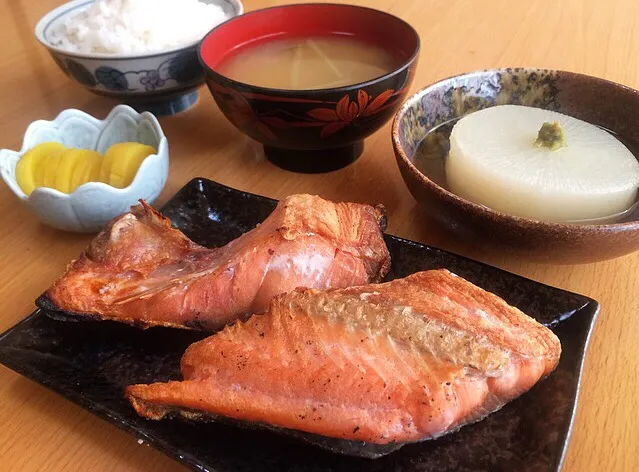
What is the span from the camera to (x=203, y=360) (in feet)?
2.85

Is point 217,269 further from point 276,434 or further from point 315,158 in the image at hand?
point 315,158

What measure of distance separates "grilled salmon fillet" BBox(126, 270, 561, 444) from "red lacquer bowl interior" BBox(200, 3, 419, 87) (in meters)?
0.81

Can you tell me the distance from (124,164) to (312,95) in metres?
0.45

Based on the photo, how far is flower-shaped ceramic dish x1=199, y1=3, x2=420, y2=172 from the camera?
4.11ft

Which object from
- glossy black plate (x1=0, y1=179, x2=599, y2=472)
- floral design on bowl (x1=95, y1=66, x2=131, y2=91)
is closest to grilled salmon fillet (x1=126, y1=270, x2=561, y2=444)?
glossy black plate (x1=0, y1=179, x2=599, y2=472)

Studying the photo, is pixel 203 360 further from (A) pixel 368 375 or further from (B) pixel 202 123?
(B) pixel 202 123

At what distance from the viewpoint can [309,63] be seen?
150 centimetres

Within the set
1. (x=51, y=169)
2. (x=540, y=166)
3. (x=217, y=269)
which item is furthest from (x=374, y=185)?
(x=51, y=169)

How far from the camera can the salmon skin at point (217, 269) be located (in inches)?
39.8

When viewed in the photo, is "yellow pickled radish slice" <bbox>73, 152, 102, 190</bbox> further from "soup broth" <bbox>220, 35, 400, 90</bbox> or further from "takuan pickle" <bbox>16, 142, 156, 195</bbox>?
"soup broth" <bbox>220, 35, 400, 90</bbox>

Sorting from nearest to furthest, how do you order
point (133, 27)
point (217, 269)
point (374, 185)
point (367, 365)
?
point (367, 365) → point (217, 269) → point (374, 185) → point (133, 27)

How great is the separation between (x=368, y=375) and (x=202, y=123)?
1134 millimetres

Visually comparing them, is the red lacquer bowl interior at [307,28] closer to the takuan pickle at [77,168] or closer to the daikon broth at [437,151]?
the daikon broth at [437,151]

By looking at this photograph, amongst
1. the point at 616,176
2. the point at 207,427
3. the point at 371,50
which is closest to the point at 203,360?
the point at 207,427
